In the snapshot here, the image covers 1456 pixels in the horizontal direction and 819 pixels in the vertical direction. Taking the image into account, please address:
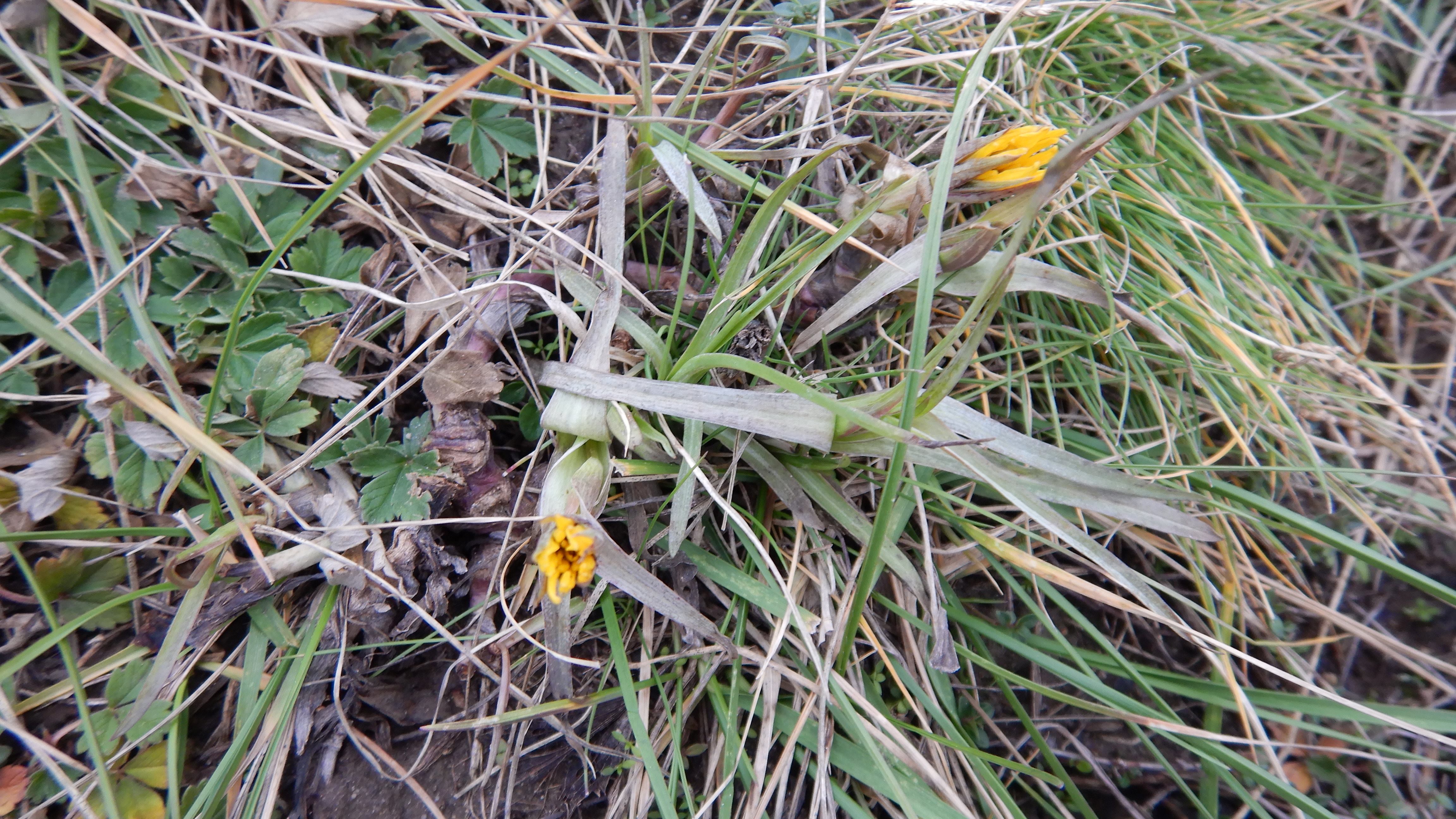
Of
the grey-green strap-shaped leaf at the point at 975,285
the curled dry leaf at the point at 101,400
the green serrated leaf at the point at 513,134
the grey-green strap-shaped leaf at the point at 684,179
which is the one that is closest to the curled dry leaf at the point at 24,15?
the curled dry leaf at the point at 101,400

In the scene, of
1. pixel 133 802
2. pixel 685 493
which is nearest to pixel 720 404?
pixel 685 493

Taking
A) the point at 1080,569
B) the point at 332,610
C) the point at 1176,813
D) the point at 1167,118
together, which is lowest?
the point at 1176,813

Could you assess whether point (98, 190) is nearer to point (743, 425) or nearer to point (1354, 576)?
point (743, 425)

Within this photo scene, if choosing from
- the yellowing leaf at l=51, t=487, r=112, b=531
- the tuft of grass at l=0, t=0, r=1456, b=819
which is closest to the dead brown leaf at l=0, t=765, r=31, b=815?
the tuft of grass at l=0, t=0, r=1456, b=819

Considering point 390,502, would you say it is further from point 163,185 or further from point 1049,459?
point 1049,459

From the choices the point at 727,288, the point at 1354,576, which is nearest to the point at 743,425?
the point at 727,288

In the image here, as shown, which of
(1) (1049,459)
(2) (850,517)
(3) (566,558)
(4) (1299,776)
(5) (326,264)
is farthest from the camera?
(4) (1299,776)

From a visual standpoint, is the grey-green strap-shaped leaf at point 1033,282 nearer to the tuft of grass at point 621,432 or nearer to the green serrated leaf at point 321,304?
the tuft of grass at point 621,432
